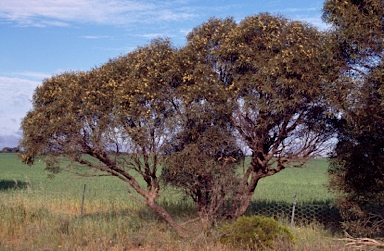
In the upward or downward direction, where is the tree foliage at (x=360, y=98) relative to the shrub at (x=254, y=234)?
upward

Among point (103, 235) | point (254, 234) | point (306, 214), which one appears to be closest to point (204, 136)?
point (254, 234)

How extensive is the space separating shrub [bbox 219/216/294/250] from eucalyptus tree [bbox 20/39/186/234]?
2341mm

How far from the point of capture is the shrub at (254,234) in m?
10.5

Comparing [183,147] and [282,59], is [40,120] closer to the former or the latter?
[183,147]

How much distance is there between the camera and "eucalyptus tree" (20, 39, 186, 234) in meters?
13.2

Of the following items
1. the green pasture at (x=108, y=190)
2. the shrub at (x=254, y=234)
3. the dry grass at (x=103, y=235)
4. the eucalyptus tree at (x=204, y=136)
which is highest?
the eucalyptus tree at (x=204, y=136)

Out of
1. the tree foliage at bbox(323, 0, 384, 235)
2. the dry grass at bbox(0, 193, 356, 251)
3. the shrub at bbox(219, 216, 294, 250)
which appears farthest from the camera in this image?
the tree foliage at bbox(323, 0, 384, 235)

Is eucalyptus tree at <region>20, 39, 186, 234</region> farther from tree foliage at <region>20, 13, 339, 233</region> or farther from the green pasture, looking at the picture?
the green pasture

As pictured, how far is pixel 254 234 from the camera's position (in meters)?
10.6

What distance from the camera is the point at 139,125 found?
13344 millimetres

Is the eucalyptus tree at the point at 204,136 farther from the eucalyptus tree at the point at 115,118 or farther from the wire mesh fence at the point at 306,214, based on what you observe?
the wire mesh fence at the point at 306,214

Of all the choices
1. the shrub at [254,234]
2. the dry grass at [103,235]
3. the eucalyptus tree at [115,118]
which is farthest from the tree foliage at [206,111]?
the shrub at [254,234]

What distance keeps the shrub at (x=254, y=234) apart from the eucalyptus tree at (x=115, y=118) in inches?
92.2

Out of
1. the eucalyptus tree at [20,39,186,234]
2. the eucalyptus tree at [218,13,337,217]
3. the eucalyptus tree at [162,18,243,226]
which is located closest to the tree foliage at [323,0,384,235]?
the eucalyptus tree at [218,13,337,217]
